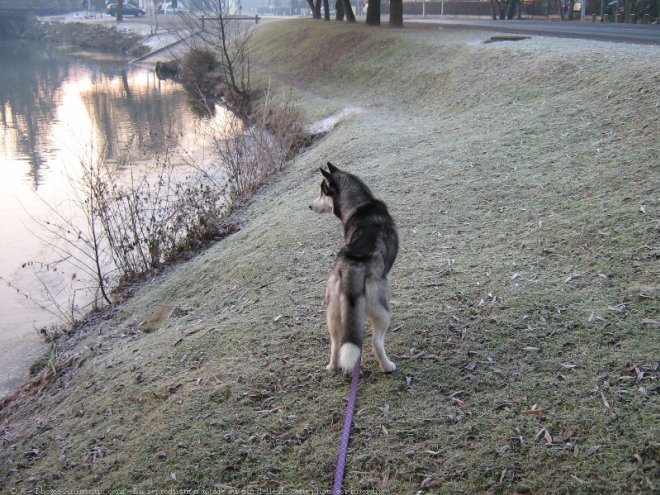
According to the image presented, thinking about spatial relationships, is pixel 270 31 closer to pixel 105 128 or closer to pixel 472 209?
pixel 105 128

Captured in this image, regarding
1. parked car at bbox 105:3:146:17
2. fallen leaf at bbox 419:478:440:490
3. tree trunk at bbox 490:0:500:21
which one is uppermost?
parked car at bbox 105:3:146:17

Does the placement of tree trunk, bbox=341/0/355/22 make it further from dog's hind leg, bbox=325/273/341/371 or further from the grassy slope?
dog's hind leg, bbox=325/273/341/371

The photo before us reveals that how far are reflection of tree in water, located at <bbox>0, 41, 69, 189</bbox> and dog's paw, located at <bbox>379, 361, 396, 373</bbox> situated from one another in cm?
1500

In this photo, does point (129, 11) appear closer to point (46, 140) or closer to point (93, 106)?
point (93, 106)

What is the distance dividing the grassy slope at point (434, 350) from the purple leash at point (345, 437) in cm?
9

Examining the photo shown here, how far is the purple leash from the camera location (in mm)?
4092

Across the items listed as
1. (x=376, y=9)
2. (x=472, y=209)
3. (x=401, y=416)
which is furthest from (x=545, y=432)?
(x=376, y=9)

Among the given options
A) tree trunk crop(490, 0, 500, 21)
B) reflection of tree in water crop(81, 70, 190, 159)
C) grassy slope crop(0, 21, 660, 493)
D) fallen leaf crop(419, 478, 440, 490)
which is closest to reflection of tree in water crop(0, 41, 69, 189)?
reflection of tree in water crop(81, 70, 190, 159)

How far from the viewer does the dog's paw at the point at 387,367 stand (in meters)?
5.18

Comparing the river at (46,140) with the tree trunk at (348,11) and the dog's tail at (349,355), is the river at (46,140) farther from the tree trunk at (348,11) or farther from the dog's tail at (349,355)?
the tree trunk at (348,11)

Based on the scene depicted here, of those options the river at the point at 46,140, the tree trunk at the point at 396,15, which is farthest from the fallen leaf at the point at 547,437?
the tree trunk at the point at 396,15

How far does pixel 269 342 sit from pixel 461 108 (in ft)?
38.5

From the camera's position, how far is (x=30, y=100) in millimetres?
30594

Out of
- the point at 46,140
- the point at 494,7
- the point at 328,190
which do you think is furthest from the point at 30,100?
the point at 494,7
